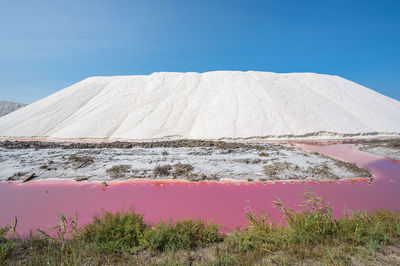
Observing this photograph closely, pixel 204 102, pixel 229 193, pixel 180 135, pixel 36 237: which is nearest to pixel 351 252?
pixel 229 193

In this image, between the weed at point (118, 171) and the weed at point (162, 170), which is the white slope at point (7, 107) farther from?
the weed at point (162, 170)

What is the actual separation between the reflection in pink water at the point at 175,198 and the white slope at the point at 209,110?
29.6 ft

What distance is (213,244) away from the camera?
2.50 m

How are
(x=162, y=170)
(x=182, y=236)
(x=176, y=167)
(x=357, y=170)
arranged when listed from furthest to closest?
(x=176, y=167) → (x=357, y=170) → (x=162, y=170) → (x=182, y=236)

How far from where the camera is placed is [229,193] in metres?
4.51

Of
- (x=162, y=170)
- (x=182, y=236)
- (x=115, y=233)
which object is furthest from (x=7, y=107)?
(x=182, y=236)

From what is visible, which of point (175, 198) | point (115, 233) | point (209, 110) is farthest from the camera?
point (209, 110)

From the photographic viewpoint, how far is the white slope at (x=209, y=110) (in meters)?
14.9

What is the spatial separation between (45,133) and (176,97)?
12.1 metres

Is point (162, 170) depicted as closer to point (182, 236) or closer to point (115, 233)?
point (115, 233)

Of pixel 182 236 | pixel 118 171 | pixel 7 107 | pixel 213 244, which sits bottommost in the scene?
pixel 213 244

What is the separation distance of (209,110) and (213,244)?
1550 centimetres

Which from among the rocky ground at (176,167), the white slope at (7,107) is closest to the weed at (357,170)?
the rocky ground at (176,167)

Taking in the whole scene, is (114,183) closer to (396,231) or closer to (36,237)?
(36,237)
